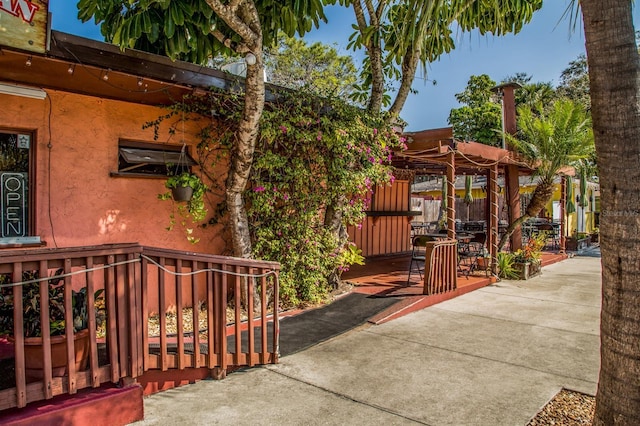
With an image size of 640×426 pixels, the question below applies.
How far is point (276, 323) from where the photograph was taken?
4.55m

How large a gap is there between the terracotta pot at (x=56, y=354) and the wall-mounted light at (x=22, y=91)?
3115 mm

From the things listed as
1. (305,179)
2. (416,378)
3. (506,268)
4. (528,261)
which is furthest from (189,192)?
(528,261)

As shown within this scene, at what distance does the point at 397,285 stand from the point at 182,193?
4.32 m

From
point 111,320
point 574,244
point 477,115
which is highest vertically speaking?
point 477,115

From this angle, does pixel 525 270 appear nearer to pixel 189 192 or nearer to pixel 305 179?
pixel 305 179

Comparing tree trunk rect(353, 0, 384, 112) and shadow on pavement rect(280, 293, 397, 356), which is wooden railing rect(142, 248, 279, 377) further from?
tree trunk rect(353, 0, 384, 112)

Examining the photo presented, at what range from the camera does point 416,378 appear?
13.7 feet

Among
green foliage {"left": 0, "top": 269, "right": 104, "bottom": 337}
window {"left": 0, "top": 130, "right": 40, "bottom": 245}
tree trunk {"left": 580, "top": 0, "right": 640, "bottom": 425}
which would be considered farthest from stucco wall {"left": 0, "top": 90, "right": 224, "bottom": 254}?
tree trunk {"left": 580, "top": 0, "right": 640, "bottom": 425}

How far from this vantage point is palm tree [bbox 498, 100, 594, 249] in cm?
959

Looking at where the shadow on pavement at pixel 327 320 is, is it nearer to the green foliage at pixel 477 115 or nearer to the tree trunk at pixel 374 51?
the tree trunk at pixel 374 51

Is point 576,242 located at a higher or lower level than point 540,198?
lower

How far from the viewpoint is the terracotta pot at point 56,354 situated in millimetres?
3043

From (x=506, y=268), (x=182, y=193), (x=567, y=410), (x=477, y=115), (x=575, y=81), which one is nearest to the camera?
(x=567, y=410)

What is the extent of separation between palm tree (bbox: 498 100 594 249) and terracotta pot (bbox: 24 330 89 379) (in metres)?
9.11
